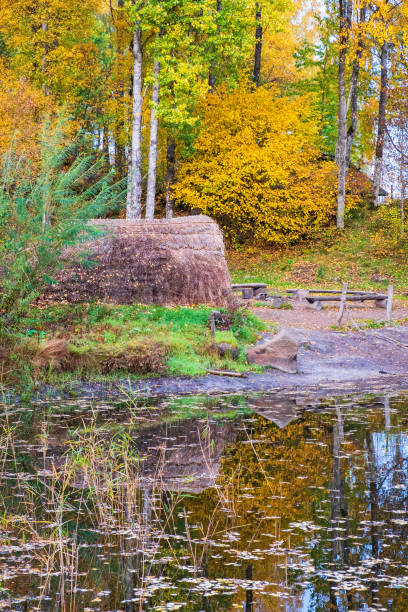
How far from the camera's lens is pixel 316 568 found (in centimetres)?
509

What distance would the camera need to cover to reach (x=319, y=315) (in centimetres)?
2080

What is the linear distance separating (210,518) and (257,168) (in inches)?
951

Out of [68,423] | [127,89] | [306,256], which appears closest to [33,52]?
[127,89]

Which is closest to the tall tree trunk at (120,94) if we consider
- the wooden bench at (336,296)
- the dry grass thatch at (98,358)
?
the wooden bench at (336,296)

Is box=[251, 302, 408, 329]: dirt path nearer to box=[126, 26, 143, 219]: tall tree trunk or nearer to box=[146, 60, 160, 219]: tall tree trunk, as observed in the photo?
box=[126, 26, 143, 219]: tall tree trunk

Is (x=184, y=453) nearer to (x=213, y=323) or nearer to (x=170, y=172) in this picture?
(x=213, y=323)

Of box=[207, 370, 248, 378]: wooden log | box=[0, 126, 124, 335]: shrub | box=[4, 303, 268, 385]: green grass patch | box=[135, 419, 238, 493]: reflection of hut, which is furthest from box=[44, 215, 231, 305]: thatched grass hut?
box=[135, 419, 238, 493]: reflection of hut

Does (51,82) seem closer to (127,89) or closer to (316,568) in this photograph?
(127,89)

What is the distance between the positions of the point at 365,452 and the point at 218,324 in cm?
810

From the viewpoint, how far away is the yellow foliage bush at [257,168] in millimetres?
29344

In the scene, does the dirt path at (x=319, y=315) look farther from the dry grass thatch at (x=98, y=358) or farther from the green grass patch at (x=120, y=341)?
the dry grass thatch at (x=98, y=358)

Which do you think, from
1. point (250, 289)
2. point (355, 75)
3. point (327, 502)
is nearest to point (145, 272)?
point (250, 289)

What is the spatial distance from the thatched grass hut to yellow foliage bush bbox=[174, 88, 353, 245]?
11.9 meters

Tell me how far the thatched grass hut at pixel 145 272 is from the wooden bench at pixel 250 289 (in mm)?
4708
